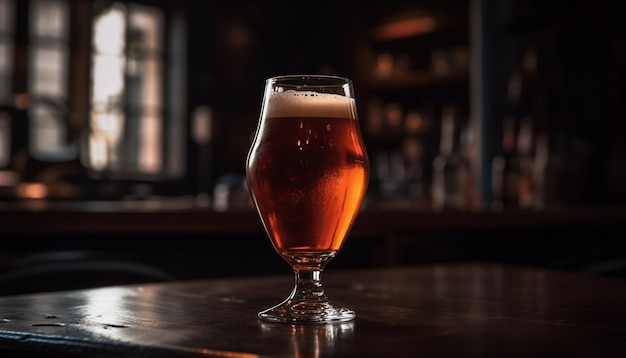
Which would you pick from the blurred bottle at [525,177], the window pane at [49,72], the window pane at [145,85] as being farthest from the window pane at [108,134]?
the blurred bottle at [525,177]

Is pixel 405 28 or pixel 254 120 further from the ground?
pixel 405 28

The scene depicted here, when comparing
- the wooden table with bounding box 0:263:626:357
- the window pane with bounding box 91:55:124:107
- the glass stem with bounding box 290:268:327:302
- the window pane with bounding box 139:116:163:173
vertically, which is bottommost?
the wooden table with bounding box 0:263:626:357

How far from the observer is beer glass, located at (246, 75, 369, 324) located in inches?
30.1

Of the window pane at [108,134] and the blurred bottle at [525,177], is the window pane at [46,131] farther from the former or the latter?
the blurred bottle at [525,177]

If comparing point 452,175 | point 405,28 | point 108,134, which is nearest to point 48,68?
point 108,134

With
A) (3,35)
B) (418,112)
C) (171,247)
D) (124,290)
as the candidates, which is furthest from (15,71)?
(124,290)

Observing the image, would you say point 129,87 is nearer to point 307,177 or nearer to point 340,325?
point 307,177

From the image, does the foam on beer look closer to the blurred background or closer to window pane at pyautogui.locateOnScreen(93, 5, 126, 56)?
Answer: the blurred background

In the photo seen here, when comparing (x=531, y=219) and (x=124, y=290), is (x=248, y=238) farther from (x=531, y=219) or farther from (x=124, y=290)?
(x=124, y=290)

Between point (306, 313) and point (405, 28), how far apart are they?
5.87m

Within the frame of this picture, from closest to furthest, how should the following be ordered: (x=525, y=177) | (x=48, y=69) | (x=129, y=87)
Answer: (x=525, y=177), (x=48, y=69), (x=129, y=87)

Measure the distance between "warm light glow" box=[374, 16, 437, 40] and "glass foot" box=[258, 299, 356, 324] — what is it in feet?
18.3

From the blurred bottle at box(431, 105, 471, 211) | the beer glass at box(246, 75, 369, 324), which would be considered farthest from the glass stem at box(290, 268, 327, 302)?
the blurred bottle at box(431, 105, 471, 211)

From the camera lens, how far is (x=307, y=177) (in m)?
0.77
